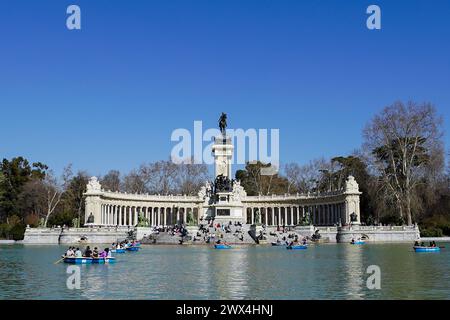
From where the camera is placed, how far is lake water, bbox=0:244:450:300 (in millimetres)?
22469

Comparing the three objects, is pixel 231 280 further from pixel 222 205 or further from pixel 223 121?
pixel 223 121

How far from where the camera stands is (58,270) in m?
32.3

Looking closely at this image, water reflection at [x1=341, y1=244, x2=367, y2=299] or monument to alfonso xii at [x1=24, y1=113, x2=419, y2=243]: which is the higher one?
monument to alfonso xii at [x1=24, y1=113, x2=419, y2=243]

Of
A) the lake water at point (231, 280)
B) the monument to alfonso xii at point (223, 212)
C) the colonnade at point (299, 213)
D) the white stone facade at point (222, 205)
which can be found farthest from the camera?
the colonnade at point (299, 213)

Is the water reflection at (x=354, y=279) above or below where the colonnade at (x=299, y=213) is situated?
below

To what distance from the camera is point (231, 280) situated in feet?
88.6

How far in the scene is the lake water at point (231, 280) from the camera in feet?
73.7

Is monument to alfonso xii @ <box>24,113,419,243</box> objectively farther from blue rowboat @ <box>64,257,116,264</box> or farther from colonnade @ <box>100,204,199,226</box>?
blue rowboat @ <box>64,257,116,264</box>

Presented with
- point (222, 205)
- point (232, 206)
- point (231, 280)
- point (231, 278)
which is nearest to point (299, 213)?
point (232, 206)

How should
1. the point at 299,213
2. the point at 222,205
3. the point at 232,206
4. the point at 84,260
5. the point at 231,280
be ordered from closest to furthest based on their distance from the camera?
the point at 231,280
the point at 84,260
the point at 222,205
the point at 232,206
the point at 299,213

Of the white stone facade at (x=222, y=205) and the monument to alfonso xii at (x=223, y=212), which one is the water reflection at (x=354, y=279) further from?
the white stone facade at (x=222, y=205)

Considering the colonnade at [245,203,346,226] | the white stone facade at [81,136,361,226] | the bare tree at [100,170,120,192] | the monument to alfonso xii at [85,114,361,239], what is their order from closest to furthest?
the monument to alfonso xii at [85,114,361,239], the white stone facade at [81,136,361,226], the colonnade at [245,203,346,226], the bare tree at [100,170,120,192]

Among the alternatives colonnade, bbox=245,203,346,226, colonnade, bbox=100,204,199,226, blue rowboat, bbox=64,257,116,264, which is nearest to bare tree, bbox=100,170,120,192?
colonnade, bbox=100,204,199,226

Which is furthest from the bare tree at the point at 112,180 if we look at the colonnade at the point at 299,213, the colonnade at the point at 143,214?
the colonnade at the point at 299,213
